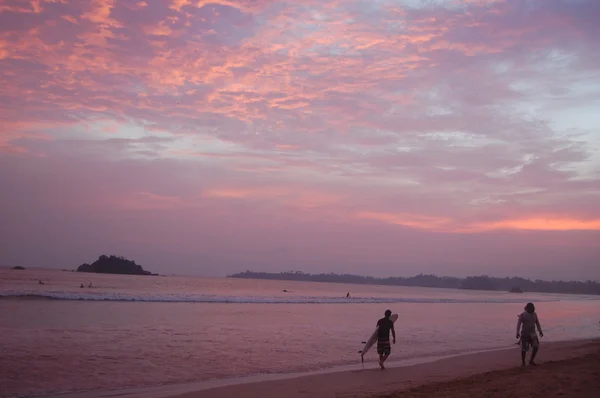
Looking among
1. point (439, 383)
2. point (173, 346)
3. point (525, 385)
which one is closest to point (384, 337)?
point (439, 383)

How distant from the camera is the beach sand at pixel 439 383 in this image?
981 centimetres

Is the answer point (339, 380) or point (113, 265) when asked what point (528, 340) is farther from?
point (113, 265)

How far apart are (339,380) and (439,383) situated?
8.25 feet

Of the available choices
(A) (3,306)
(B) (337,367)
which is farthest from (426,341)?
(A) (3,306)

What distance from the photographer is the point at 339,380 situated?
41.4 ft

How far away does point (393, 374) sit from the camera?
1373 cm

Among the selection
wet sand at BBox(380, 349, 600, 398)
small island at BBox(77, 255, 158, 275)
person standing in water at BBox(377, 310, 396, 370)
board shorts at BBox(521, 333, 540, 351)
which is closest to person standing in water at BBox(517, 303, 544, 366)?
board shorts at BBox(521, 333, 540, 351)

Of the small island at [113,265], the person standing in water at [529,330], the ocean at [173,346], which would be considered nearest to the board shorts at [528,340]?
the person standing in water at [529,330]

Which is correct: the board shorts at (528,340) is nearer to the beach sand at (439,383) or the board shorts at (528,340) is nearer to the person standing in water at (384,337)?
the beach sand at (439,383)

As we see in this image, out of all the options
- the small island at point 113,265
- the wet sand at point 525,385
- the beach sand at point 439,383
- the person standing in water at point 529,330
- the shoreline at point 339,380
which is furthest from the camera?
the small island at point 113,265

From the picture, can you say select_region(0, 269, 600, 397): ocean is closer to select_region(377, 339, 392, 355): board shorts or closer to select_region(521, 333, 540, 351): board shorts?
select_region(377, 339, 392, 355): board shorts

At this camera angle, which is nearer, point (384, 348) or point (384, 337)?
point (384, 348)

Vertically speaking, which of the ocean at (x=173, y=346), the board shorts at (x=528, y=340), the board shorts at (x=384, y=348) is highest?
the board shorts at (x=528, y=340)

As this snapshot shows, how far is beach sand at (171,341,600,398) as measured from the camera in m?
9.81
